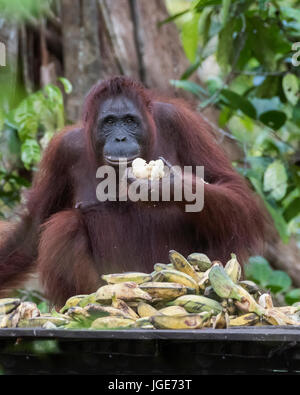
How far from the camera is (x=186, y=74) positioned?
196 inches

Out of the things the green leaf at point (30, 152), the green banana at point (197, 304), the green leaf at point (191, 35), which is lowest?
the green banana at point (197, 304)

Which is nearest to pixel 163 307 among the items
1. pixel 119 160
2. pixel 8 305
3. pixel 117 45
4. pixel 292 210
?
pixel 8 305

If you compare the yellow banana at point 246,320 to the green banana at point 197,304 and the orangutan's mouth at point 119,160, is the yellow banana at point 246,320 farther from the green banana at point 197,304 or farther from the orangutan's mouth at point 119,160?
the orangutan's mouth at point 119,160

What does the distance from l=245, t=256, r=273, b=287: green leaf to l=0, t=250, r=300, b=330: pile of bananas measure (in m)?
2.22

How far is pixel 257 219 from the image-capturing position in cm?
342

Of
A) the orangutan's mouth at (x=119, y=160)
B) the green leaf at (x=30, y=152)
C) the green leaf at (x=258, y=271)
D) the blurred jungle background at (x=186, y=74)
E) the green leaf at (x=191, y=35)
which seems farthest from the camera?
the green leaf at (x=191, y=35)

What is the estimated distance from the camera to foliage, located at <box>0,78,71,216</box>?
4.35 metres

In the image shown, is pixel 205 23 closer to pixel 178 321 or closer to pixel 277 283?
pixel 277 283

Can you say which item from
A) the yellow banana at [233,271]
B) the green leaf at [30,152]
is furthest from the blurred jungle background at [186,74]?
the yellow banana at [233,271]

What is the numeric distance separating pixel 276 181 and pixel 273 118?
19.8 inches

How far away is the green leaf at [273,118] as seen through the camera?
15.5 feet

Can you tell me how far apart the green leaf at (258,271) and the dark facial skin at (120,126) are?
Result: 168 cm

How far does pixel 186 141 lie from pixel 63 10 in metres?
A: 2.29

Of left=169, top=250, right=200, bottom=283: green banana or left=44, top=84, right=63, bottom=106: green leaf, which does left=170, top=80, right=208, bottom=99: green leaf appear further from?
left=169, top=250, right=200, bottom=283: green banana
